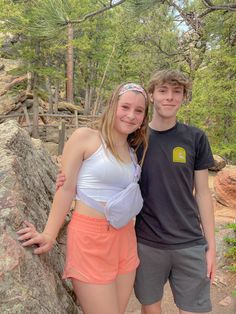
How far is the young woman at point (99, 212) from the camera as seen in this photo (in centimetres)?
194

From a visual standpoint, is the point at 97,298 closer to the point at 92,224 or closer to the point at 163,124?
the point at 92,224

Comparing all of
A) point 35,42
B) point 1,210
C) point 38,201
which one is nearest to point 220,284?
point 38,201

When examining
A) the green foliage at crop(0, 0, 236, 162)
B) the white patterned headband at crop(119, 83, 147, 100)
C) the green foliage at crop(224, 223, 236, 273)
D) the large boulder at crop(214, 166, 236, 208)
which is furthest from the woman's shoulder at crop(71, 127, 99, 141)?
the large boulder at crop(214, 166, 236, 208)

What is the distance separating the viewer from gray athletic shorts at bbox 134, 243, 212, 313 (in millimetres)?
2420

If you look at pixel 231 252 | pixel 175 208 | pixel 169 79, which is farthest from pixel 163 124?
pixel 231 252

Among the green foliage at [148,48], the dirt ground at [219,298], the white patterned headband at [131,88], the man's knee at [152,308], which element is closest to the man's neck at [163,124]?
the white patterned headband at [131,88]

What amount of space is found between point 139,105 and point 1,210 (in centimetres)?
103

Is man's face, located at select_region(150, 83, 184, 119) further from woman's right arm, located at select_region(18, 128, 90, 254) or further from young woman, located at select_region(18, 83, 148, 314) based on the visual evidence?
woman's right arm, located at select_region(18, 128, 90, 254)

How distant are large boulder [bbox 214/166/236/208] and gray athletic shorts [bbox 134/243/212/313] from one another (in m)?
7.09

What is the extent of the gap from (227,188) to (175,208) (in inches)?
291

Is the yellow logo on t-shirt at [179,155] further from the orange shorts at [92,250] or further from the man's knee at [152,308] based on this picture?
the man's knee at [152,308]

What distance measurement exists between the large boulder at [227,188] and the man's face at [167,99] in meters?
7.36

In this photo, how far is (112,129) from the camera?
2125mm

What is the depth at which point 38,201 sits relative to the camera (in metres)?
2.50
